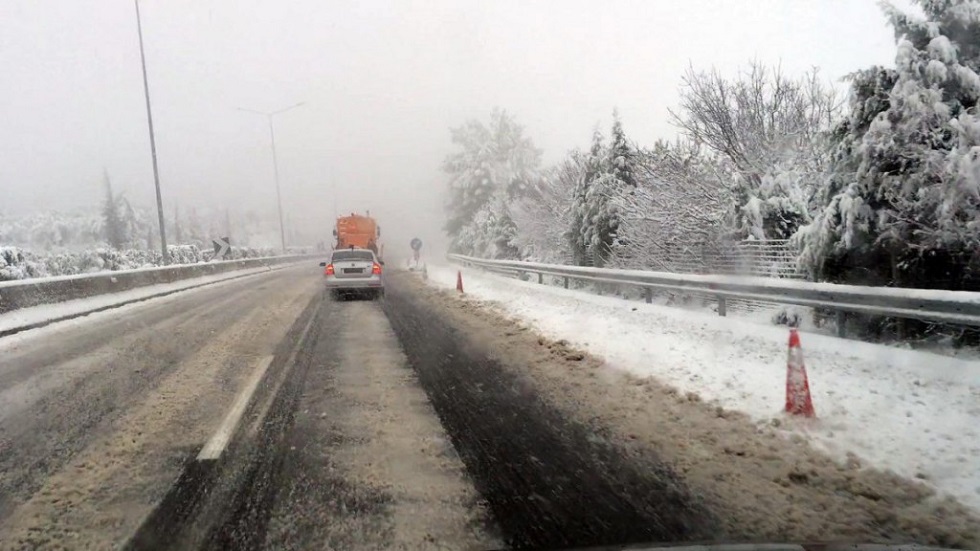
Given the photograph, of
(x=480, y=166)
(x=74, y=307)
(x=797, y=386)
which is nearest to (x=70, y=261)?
(x=74, y=307)

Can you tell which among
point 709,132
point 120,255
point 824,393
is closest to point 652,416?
point 824,393

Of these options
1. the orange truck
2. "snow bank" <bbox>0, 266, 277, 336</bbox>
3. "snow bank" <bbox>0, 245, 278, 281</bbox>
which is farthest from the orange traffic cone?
the orange truck

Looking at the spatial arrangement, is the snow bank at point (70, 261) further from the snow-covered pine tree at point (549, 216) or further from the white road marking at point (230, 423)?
the snow-covered pine tree at point (549, 216)

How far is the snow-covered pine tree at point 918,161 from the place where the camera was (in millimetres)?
6883

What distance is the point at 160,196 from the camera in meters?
24.4

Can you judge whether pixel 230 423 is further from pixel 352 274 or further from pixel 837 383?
pixel 352 274

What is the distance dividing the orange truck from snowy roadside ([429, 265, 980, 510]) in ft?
85.2

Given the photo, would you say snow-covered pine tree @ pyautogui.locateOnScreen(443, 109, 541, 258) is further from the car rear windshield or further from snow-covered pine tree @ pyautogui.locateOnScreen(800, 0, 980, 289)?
snow-covered pine tree @ pyautogui.locateOnScreen(800, 0, 980, 289)

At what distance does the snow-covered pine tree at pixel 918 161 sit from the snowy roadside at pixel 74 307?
15.2m

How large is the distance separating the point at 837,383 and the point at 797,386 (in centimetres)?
120

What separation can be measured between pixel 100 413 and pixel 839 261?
380 inches

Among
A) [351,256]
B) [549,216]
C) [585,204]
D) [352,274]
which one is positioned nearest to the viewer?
[352,274]

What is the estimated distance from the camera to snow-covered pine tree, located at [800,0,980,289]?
6.88 metres

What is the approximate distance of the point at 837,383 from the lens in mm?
5855
